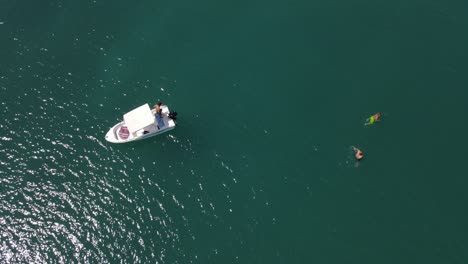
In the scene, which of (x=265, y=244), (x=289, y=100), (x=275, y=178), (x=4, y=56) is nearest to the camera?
(x=265, y=244)

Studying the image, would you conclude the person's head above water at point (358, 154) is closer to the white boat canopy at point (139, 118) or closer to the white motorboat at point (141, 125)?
the white motorboat at point (141, 125)

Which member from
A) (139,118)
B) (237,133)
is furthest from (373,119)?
(139,118)

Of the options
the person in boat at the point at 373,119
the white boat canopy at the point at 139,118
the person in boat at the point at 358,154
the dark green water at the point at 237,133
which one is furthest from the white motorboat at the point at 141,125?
the person in boat at the point at 373,119

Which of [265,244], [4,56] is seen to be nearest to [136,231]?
[265,244]

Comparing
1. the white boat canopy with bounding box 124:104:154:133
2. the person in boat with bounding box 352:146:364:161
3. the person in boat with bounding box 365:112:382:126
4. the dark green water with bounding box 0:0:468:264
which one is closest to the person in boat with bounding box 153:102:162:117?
the white boat canopy with bounding box 124:104:154:133

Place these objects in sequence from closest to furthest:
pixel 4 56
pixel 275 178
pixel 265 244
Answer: pixel 265 244 < pixel 275 178 < pixel 4 56

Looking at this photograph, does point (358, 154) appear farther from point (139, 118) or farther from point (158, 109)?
point (139, 118)

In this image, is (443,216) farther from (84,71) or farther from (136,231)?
(84,71)
